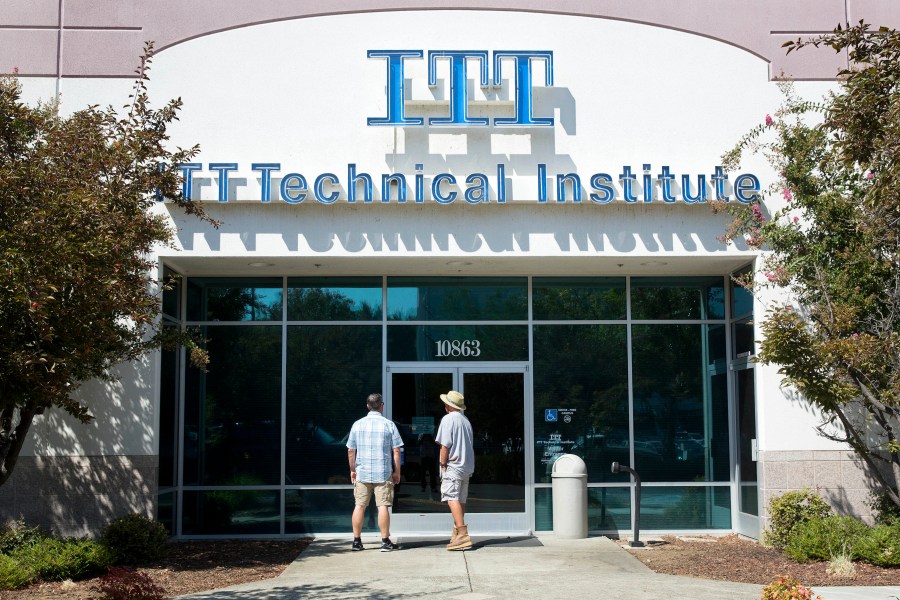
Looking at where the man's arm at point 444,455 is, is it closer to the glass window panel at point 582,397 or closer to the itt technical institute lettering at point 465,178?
the glass window panel at point 582,397

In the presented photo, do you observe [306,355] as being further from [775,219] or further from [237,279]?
[775,219]

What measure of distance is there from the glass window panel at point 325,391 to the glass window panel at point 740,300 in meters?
4.93

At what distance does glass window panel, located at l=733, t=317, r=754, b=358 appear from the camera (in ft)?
42.9

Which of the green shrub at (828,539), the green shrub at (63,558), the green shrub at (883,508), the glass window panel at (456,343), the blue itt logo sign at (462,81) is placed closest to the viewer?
the green shrub at (63,558)

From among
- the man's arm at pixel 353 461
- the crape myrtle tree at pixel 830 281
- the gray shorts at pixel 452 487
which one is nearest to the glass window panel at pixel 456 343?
the man's arm at pixel 353 461

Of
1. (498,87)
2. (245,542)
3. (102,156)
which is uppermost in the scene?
(498,87)

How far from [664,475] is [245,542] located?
5.74 m

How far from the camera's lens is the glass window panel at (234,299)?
13938 mm

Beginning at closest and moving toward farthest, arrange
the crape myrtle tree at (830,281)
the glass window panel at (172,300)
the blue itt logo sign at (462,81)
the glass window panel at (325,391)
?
the crape myrtle tree at (830,281) < the blue itt logo sign at (462,81) < the glass window panel at (172,300) < the glass window panel at (325,391)

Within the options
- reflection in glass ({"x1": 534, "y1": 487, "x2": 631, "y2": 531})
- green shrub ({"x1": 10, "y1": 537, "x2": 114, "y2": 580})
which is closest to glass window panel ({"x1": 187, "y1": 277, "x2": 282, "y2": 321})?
A: green shrub ({"x1": 10, "y1": 537, "x2": 114, "y2": 580})

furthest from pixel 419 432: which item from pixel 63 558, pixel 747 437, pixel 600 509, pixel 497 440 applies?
pixel 63 558

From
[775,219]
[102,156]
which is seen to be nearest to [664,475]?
[775,219]

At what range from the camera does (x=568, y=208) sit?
41.7ft

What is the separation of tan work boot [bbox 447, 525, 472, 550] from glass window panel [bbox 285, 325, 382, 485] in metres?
2.25
